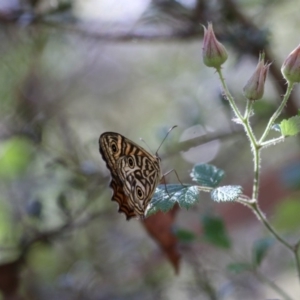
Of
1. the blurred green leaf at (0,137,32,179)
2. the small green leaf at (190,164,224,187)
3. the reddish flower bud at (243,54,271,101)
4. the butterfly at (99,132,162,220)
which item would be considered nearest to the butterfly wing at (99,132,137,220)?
the butterfly at (99,132,162,220)

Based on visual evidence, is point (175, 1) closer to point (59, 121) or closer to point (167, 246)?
point (59, 121)

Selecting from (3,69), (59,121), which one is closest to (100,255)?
(59,121)

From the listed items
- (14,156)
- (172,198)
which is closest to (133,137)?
(14,156)

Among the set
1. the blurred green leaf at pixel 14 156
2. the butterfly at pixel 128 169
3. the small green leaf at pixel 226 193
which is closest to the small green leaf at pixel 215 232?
the butterfly at pixel 128 169

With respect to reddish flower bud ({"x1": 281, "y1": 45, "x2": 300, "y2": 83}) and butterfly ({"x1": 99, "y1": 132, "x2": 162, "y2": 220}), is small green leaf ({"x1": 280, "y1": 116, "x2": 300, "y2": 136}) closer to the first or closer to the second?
reddish flower bud ({"x1": 281, "y1": 45, "x2": 300, "y2": 83})

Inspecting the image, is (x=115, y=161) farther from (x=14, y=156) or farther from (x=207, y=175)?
(x=14, y=156)

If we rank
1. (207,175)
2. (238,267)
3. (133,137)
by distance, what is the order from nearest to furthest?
(207,175) < (238,267) < (133,137)
